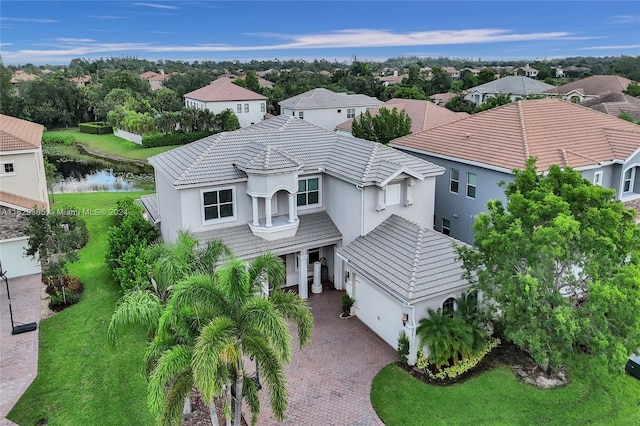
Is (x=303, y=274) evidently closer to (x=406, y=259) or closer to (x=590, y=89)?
(x=406, y=259)

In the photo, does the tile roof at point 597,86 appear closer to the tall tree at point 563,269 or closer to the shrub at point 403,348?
the tall tree at point 563,269

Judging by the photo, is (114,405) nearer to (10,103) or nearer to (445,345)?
(445,345)

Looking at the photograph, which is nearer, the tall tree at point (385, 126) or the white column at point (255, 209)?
the white column at point (255, 209)

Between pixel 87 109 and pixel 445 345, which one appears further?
pixel 87 109

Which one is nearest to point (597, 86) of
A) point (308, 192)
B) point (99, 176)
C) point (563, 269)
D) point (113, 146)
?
point (113, 146)

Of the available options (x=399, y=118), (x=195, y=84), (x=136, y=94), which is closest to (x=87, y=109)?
(x=136, y=94)

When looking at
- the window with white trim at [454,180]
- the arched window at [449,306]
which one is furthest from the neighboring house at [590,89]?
the arched window at [449,306]
